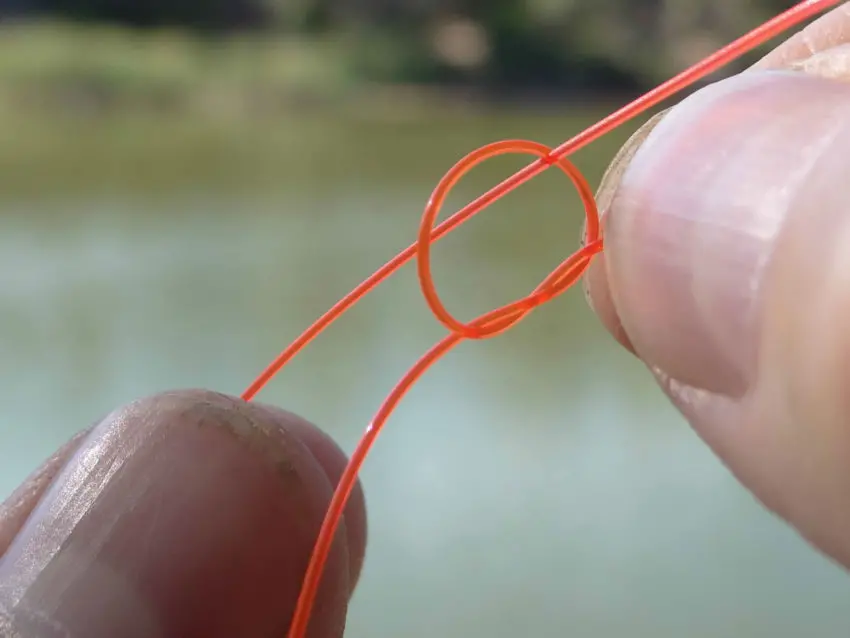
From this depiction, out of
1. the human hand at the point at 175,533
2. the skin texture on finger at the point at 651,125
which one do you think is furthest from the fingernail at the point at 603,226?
the human hand at the point at 175,533

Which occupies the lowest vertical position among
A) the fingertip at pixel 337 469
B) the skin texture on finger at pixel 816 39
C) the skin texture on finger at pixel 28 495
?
the fingertip at pixel 337 469

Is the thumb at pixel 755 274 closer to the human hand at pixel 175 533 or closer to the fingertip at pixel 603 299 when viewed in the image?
the fingertip at pixel 603 299

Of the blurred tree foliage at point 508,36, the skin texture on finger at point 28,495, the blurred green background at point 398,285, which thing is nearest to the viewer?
the skin texture on finger at point 28,495

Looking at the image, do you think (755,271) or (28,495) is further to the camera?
(28,495)

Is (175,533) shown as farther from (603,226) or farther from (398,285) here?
(398,285)

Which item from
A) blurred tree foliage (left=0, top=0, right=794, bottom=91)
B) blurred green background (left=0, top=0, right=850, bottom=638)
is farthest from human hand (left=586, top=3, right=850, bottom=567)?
blurred tree foliage (left=0, top=0, right=794, bottom=91)

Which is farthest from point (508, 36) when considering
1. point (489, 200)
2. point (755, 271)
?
point (755, 271)

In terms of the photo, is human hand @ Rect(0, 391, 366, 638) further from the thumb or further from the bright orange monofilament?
the thumb
